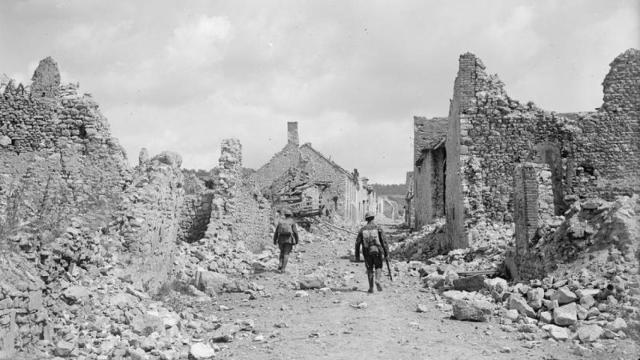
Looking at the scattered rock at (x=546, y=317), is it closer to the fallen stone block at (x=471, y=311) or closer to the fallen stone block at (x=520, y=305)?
the fallen stone block at (x=520, y=305)

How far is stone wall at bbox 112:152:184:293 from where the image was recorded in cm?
959

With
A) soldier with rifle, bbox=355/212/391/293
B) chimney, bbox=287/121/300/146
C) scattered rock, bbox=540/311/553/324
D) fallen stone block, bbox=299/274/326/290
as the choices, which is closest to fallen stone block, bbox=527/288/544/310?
scattered rock, bbox=540/311/553/324

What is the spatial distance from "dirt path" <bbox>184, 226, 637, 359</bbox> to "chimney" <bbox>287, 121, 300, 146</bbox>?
2995 cm

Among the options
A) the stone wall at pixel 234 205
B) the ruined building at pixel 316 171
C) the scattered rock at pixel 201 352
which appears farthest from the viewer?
the ruined building at pixel 316 171

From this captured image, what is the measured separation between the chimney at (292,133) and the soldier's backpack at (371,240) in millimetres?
30261

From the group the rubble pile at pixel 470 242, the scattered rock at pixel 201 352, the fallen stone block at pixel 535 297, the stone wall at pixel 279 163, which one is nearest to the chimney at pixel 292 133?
the stone wall at pixel 279 163

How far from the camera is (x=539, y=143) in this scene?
17.0m

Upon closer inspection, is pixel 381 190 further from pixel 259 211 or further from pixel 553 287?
pixel 553 287

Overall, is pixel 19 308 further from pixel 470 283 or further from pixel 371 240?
pixel 470 283

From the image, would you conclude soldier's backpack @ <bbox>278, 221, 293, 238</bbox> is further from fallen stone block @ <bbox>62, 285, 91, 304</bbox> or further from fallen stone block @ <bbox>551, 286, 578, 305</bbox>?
fallen stone block @ <bbox>62, 285, 91, 304</bbox>

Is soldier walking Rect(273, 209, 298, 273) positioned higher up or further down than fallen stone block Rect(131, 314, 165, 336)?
higher up

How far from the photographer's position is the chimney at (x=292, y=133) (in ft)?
137

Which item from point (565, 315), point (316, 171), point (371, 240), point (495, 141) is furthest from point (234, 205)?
point (316, 171)

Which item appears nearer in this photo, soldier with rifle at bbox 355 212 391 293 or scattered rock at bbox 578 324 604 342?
scattered rock at bbox 578 324 604 342
